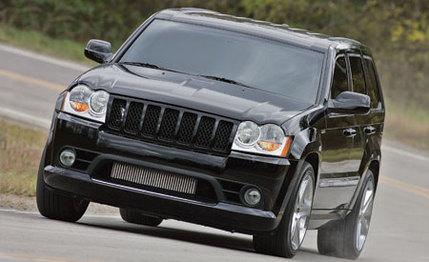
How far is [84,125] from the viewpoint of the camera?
39.1ft

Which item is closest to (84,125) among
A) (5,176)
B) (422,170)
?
(5,176)

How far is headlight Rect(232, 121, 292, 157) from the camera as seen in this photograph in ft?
38.4

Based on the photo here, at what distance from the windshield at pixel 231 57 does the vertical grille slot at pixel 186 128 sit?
106cm

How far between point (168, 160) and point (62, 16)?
25.2 m

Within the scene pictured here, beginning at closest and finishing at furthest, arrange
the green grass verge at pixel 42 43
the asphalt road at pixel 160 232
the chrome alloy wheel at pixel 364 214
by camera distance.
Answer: the asphalt road at pixel 160 232
the chrome alloy wheel at pixel 364 214
the green grass verge at pixel 42 43

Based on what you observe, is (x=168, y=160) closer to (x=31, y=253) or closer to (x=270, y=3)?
(x=31, y=253)

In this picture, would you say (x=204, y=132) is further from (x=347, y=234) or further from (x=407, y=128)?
(x=407, y=128)

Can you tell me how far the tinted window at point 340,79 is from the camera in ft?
44.2

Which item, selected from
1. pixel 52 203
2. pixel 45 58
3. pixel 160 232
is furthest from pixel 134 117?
pixel 45 58

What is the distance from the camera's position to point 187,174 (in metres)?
11.7

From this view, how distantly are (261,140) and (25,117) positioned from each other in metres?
13.5

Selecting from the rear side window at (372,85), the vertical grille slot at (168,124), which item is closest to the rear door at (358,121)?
the rear side window at (372,85)

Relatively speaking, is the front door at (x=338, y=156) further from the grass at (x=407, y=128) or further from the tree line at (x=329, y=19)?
the tree line at (x=329, y=19)

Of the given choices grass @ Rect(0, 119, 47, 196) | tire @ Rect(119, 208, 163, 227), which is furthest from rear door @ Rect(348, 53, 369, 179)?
grass @ Rect(0, 119, 47, 196)
